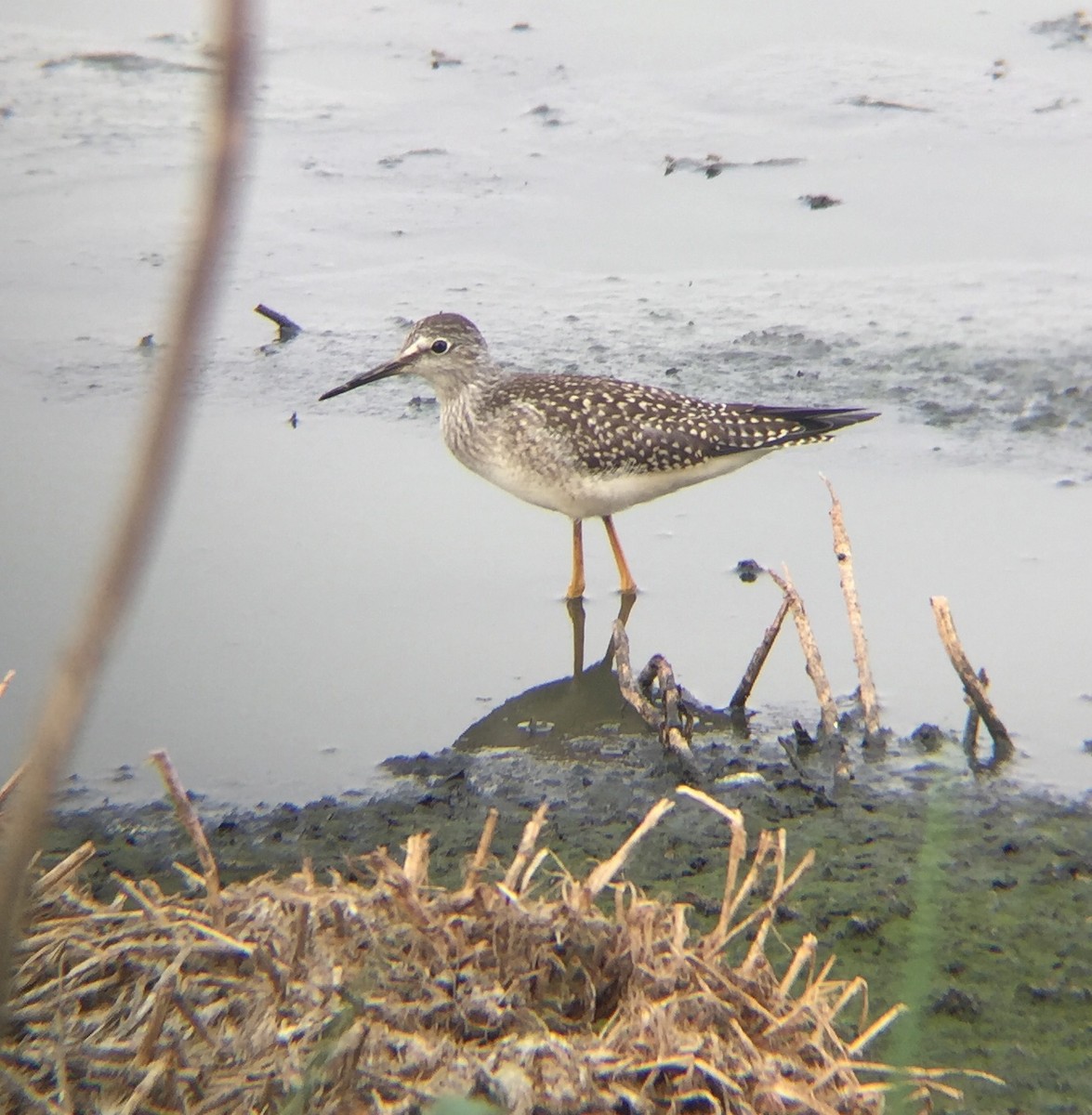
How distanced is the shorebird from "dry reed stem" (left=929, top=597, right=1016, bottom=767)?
1.68 meters

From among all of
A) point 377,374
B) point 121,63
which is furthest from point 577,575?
point 121,63

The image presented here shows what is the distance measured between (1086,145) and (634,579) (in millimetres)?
6133

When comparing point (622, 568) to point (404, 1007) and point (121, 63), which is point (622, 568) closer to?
point (404, 1007)

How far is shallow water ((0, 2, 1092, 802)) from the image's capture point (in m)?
6.10

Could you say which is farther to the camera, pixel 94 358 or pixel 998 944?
pixel 94 358

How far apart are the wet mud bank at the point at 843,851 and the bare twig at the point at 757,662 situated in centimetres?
Result: 24

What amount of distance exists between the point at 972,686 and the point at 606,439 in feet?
6.58

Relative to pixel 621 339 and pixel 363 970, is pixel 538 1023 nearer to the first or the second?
pixel 363 970

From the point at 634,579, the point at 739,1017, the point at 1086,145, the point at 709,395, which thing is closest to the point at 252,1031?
the point at 739,1017

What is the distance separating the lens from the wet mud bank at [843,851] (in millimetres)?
4121

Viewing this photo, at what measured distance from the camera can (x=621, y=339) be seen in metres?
8.92

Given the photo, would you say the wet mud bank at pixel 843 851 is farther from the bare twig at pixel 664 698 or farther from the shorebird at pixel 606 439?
the shorebird at pixel 606 439

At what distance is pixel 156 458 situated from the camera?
2.92 ft

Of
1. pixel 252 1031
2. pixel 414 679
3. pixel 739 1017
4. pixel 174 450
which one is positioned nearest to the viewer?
pixel 174 450
